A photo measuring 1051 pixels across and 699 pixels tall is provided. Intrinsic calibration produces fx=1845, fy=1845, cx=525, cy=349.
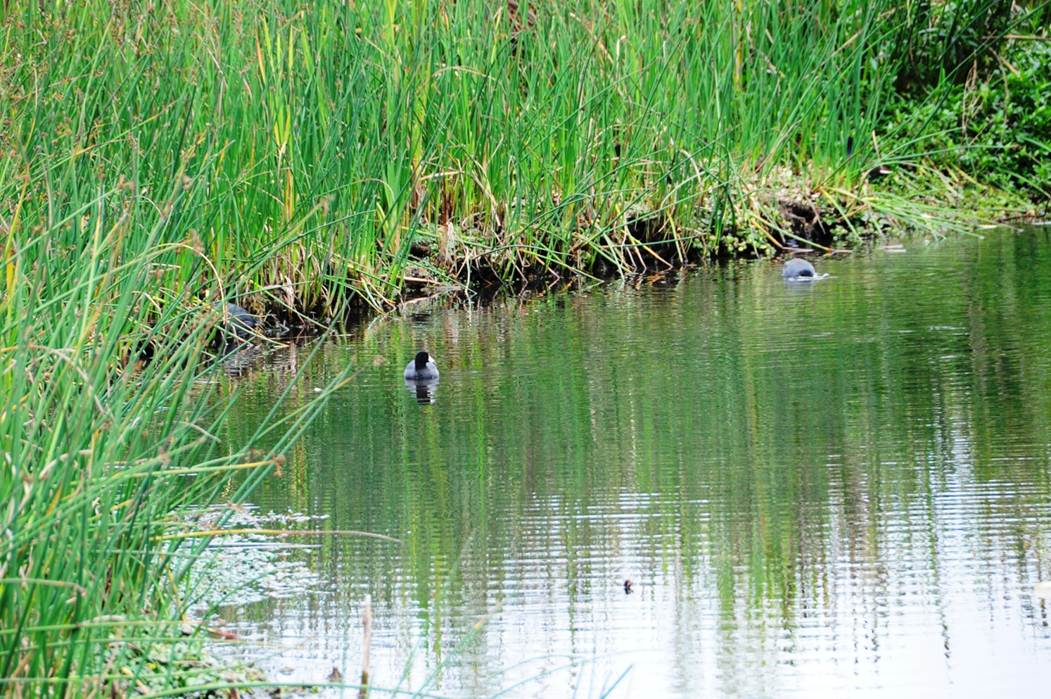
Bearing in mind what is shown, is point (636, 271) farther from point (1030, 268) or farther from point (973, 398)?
point (973, 398)

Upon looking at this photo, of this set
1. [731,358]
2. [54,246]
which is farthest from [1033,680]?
[731,358]

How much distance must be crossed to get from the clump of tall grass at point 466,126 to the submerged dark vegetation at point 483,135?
2 centimetres

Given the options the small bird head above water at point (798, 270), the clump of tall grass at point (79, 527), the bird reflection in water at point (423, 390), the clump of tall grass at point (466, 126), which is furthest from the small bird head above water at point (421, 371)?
the clump of tall grass at point (79, 527)

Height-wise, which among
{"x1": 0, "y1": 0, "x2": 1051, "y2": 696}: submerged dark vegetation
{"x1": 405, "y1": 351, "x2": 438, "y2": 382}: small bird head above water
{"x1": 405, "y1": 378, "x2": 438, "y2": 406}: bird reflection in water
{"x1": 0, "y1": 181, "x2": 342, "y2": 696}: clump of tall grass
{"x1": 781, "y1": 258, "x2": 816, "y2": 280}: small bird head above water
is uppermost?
{"x1": 0, "y1": 0, "x2": 1051, "y2": 696}: submerged dark vegetation

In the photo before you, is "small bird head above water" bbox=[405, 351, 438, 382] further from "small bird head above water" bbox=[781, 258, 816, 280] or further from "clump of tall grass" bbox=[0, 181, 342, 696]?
"clump of tall grass" bbox=[0, 181, 342, 696]

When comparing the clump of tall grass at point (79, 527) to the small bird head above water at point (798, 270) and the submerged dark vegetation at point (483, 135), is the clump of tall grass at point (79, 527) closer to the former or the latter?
the submerged dark vegetation at point (483, 135)

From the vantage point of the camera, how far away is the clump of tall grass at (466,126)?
21.1 ft

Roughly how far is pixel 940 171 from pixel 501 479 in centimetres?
726

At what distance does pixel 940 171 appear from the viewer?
1114 centimetres

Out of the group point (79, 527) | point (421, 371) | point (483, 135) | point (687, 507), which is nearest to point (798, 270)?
point (483, 135)

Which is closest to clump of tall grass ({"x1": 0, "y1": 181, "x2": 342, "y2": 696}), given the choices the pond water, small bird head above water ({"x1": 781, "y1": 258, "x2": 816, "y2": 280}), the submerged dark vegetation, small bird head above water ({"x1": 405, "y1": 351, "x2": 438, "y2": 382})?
the pond water

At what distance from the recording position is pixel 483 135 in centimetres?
863

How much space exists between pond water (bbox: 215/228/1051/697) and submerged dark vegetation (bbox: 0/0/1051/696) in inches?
16.8

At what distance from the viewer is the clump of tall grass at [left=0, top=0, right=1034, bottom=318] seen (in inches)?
253
